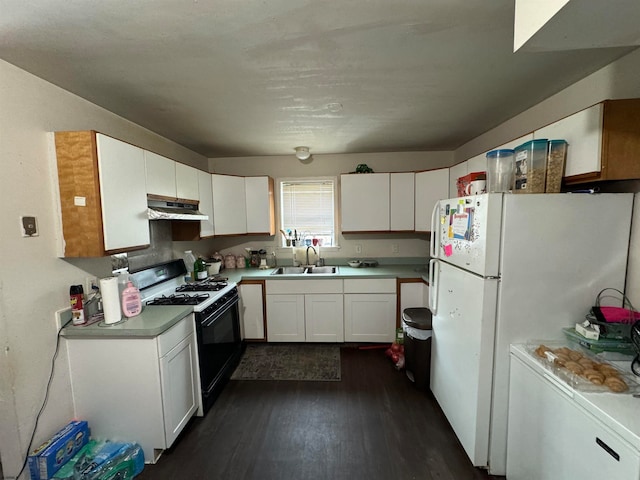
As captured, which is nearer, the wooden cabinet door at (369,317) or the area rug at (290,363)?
the area rug at (290,363)

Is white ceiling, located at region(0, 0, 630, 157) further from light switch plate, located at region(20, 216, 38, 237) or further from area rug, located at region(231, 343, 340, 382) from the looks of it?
area rug, located at region(231, 343, 340, 382)

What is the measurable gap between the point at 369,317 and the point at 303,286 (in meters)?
0.82

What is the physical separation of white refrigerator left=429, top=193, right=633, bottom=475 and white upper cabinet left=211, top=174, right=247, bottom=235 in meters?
2.52

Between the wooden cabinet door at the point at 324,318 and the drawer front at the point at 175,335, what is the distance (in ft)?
4.41

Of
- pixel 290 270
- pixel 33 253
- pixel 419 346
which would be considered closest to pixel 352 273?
pixel 290 270

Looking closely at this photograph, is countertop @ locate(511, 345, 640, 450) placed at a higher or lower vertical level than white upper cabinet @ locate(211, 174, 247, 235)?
lower

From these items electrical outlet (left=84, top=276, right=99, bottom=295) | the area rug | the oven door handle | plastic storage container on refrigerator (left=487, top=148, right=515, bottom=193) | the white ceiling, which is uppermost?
the white ceiling

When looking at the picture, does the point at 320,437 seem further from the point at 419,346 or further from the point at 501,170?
the point at 501,170

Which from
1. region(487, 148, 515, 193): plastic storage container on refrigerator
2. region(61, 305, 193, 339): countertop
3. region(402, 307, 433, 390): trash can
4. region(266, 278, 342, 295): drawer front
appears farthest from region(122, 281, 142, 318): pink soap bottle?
region(487, 148, 515, 193): plastic storage container on refrigerator

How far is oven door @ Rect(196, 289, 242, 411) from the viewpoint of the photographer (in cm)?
208

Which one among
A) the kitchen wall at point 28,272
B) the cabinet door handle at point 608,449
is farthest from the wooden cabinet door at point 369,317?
the kitchen wall at point 28,272

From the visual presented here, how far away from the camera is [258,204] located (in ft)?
11.0

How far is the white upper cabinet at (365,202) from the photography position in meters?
3.24

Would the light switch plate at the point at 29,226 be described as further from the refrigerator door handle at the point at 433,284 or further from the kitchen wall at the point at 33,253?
the refrigerator door handle at the point at 433,284
